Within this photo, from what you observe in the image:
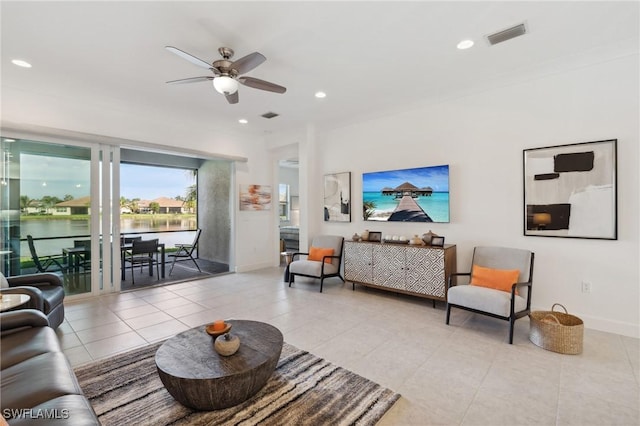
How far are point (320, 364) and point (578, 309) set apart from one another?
9.95 ft

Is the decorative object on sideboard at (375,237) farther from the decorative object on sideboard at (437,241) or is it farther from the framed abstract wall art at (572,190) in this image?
the framed abstract wall art at (572,190)

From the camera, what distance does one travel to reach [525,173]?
3549 millimetres

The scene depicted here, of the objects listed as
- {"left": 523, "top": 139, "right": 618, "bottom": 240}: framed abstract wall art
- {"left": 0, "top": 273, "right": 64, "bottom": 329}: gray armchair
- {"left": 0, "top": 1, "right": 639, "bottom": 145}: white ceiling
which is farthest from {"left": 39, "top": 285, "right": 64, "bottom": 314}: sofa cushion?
{"left": 523, "top": 139, "right": 618, "bottom": 240}: framed abstract wall art

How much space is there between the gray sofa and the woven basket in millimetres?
3446

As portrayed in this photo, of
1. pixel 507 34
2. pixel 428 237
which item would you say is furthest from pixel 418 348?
pixel 507 34

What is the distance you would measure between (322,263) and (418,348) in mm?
2274

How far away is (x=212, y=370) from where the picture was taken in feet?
5.91

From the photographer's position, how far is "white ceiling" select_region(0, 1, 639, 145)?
8.14 ft

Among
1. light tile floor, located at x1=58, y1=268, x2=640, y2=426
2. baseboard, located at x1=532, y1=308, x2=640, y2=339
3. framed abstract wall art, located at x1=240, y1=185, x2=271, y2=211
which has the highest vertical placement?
framed abstract wall art, located at x1=240, y1=185, x2=271, y2=211

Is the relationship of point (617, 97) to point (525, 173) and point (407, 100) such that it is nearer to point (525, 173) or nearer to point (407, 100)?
point (525, 173)

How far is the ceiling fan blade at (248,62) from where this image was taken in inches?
102

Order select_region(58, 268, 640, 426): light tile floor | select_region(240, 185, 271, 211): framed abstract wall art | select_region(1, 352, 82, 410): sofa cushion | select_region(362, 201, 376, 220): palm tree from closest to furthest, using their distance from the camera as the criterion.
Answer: select_region(1, 352, 82, 410): sofa cushion
select_region(58, 268, 640, 426): light tile floor
select_region(362, 201, 376, 220): palm tree
select_region(240, 185, 271, 211): framed abstract wall art

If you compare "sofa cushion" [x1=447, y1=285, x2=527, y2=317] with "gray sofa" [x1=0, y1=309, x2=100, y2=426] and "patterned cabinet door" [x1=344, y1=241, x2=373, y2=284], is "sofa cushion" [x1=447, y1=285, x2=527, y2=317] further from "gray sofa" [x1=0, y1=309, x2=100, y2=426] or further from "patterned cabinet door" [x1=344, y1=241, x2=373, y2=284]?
"gray sofa" [x1=0, y1=309, x2=100, y2=426]

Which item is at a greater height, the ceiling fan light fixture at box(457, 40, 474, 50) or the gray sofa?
the ceiling fan light fixture at box(457, 40, 474, 50)
